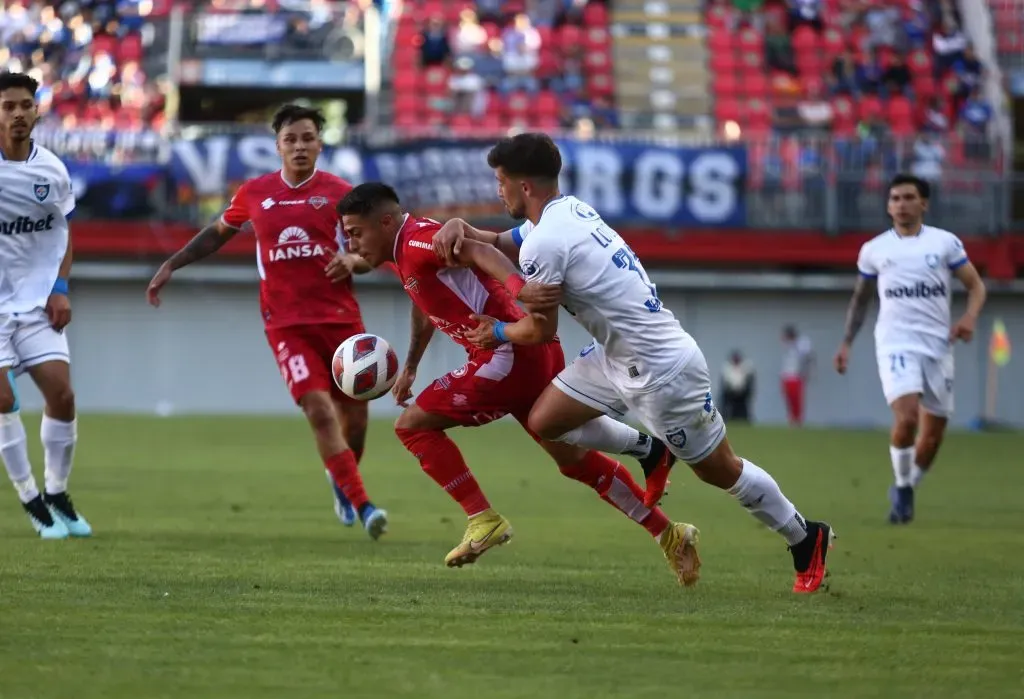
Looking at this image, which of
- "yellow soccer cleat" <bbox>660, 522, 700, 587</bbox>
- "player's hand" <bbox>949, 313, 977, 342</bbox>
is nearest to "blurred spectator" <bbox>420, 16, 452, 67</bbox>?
"player's hand" <bbox>949, 313, 977, 342</bbox>

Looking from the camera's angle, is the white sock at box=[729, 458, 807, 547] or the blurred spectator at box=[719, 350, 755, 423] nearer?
the white sock at box=[729, 458, 807, 547]

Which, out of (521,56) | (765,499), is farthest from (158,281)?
(521,56)

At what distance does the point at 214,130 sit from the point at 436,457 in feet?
72.3

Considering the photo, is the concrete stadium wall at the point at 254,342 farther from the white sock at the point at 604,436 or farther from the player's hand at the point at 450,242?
the player's hand at the point at 450,242

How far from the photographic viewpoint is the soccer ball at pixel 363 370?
8.64 meters

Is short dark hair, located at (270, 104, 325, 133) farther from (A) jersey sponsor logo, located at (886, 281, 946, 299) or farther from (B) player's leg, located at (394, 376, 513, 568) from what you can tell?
(A) jersey sponsor logo, located at (886, 281, 946, 299)

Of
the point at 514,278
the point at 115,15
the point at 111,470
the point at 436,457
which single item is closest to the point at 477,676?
the point at 514,278

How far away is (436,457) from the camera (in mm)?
8031

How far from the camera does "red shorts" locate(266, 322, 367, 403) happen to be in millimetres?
9930

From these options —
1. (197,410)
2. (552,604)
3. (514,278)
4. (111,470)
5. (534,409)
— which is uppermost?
(514,278)

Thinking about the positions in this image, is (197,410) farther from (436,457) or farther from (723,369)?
(436,457)

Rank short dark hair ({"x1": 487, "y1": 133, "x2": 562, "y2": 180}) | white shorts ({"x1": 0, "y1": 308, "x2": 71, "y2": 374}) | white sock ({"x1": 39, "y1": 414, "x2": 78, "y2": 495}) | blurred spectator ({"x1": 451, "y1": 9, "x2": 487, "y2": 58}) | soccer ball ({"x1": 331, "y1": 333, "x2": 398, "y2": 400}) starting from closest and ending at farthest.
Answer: short dark hair ({"x1": 487, "y1": 133, "x2": 562, "y2": 180}) < soccer ball ({"x1": 331, "y1": 333, "x2": 398, "y2": 400}) < white shorts ({"x1": 0, "y1": 308, "x2": 71, "y2": 374}) < white sock ({"x1": 39, "y1": 414, "x2": 78, "y2": 495}) < blurred spectator ({"x1": 451, "y1": 9, "x2": 487, "y2": 58})

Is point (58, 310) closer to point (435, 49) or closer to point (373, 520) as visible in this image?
point (373, 520)

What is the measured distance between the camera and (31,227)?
9.05 m
